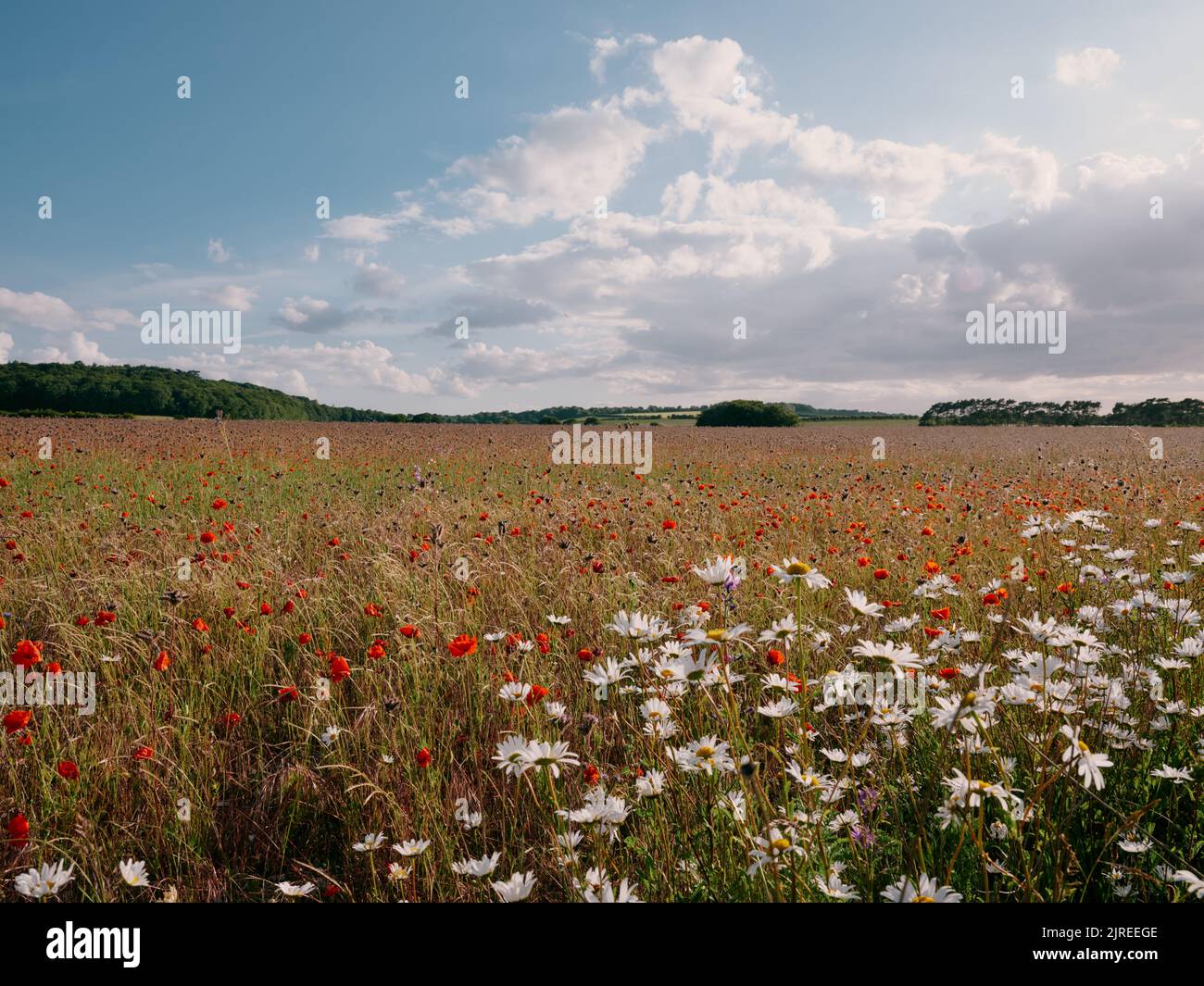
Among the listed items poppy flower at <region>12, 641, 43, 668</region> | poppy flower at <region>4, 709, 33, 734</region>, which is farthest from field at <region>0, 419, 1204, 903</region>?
poppy flower at <region>12, 641, 43, 668</region>

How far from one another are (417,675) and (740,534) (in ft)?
11.6

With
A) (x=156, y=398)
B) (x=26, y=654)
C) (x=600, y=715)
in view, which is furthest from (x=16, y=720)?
(x=156, y=398)

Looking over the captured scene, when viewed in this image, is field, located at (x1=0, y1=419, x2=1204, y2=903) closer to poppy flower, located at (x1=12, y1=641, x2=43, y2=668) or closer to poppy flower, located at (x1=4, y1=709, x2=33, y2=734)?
poppy flower, located at (x1=4, y1=709, x2=33, y2=734)

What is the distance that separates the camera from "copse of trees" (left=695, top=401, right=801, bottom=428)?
63406mm

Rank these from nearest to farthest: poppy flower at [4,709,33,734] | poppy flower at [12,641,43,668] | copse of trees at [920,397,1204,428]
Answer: poppy flower at [4,709,33,734] → poppy flower at [12,641,43,668] → copse of trees at [920,397,1204,428]

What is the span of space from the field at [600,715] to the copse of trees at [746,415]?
193 ft

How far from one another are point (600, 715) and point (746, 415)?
6535 centimetres

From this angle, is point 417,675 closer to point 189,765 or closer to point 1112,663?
point 189,765

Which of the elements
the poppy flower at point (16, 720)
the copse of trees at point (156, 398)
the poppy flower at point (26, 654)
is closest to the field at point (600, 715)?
the poppy flower at point (16, 720)

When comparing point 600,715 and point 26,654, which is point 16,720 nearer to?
point 26,654

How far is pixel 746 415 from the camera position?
6550cm

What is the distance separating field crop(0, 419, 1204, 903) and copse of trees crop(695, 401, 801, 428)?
58.9m

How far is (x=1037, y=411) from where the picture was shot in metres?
54.5
